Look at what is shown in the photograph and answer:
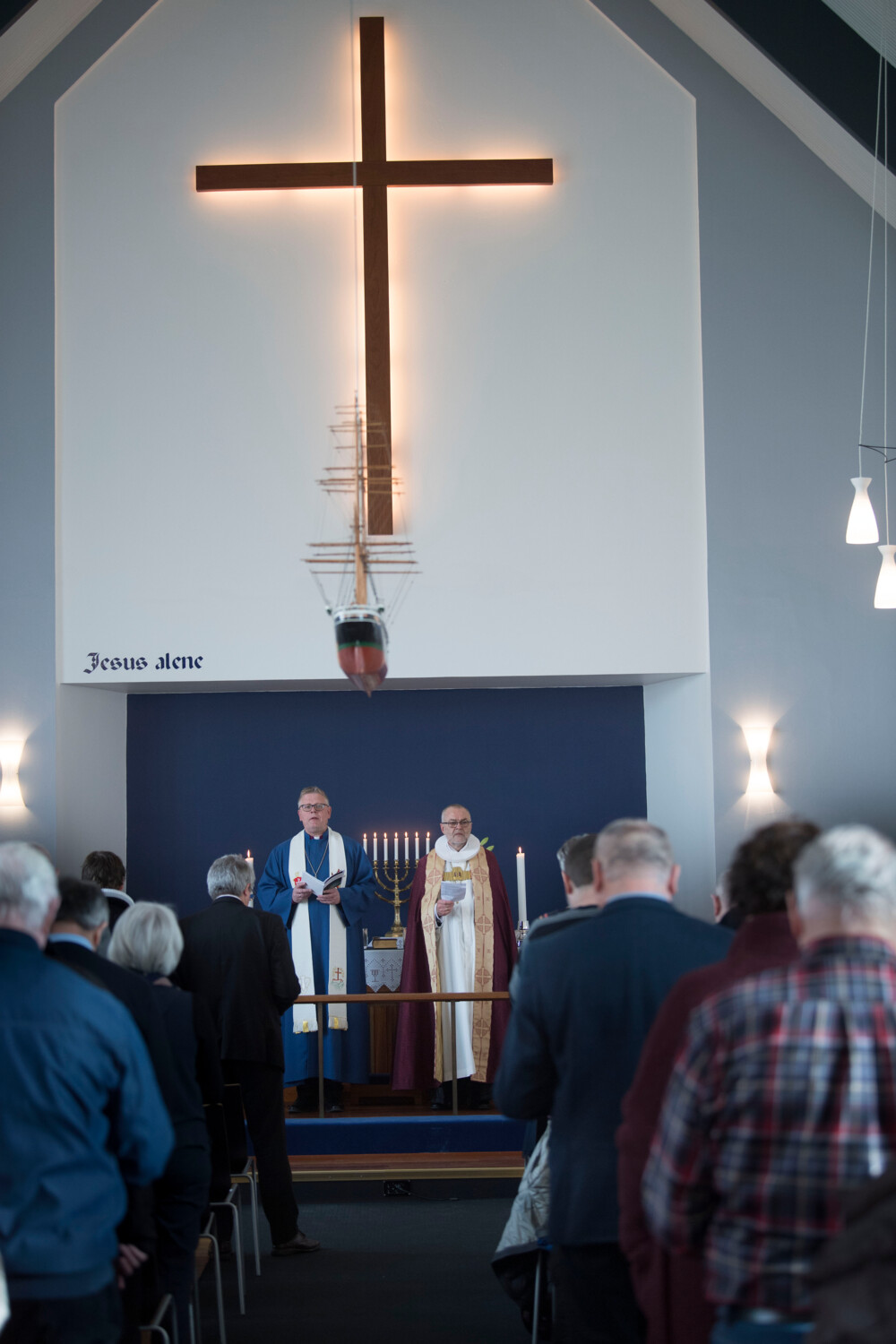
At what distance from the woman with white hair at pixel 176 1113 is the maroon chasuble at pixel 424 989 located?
349cm

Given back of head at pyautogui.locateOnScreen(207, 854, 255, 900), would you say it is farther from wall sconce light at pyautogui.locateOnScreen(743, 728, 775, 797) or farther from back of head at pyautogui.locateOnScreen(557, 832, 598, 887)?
wall sconce light at pyautogui.locateOnScreen(743, 728, 775, 797)

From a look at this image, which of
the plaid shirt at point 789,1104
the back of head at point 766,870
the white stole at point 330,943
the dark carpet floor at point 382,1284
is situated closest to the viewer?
the plaid shirt at point 789,1104

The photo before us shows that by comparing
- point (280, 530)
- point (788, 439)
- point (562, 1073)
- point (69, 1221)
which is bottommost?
point (69, 1221)

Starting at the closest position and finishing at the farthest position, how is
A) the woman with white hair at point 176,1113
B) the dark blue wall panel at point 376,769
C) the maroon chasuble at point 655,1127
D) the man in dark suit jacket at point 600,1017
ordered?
the maroon chasuble at point 655,1127, the man in dark suit jacket at point 600,1017, the woman with white hair at point 176,1113, the dark blue wall panel at point 376,769

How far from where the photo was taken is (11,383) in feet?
23.4

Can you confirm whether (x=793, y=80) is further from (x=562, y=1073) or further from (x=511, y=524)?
(x=562, y=1073)

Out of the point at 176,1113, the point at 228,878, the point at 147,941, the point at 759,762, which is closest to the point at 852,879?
the point at 176,1113

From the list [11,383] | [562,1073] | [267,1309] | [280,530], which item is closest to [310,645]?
[280,530]

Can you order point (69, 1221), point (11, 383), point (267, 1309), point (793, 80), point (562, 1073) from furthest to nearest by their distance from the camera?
point (11, 383)
point (793, 80)
point (267, 1309)
point (562, 1073)
point (69, 1221)

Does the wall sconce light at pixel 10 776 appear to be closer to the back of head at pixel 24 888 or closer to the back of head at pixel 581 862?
the back of head at pixel 581 862

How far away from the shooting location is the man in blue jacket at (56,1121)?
2320 millimetres

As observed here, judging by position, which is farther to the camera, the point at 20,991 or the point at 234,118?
the point at 234,118

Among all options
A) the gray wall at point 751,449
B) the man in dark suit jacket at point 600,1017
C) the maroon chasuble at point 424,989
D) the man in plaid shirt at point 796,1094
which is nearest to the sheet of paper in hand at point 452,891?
the maroon chasuble at point 424,989

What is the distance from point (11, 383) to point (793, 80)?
15.9 feet
